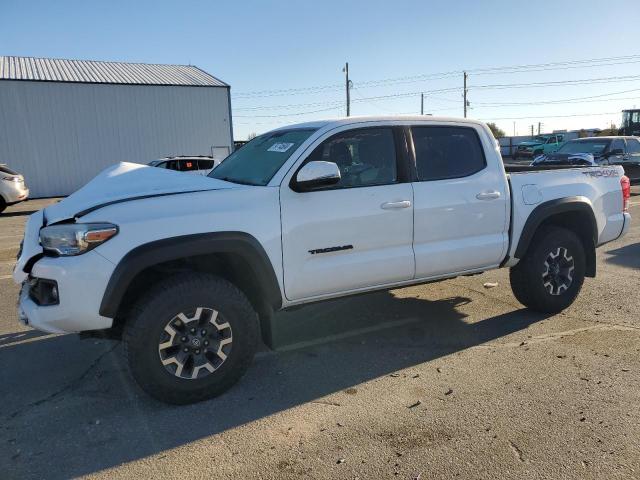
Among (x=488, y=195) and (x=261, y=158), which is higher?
(x=261, y=158)

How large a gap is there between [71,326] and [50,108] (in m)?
26.4

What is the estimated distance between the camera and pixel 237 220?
3496 millimetres

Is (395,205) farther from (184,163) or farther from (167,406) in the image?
(184,163)

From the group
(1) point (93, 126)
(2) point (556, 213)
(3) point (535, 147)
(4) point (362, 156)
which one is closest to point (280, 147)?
(4) point (362, 156)

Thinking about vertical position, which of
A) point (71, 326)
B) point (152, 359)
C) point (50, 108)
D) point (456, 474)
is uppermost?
point (50, 108)

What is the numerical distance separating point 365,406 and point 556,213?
287 centimetres

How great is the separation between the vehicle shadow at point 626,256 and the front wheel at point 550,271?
262 centimetres

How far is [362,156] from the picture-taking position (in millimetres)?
4164

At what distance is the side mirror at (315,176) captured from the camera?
362cm

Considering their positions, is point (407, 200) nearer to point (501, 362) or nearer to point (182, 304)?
point (501, 362)

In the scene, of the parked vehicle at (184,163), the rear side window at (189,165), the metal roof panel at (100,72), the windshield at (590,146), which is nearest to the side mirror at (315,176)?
the parked vehicle at (184,163)

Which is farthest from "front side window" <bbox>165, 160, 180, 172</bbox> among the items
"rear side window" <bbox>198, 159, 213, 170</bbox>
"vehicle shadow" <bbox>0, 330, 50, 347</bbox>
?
"vehicle shadow" <bbox>0, 330, 50, 347</bbox>

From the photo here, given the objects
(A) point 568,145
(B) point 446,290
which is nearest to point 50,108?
(A) point 568,145

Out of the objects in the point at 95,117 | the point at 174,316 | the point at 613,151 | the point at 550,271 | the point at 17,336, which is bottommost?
the point at 17,336
